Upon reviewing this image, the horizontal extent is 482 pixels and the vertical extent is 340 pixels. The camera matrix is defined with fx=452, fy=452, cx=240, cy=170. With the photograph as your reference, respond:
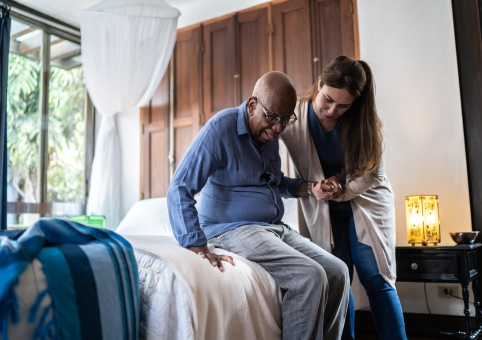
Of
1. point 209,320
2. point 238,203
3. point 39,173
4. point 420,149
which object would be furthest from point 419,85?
point 39,173

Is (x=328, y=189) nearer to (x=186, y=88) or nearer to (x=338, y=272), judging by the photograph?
(x=338, y=272)

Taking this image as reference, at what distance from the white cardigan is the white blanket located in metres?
0.59

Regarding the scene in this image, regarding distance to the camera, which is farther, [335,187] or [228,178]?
[335,187]

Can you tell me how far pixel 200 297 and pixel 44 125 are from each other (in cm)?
336

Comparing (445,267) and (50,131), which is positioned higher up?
(50,131)

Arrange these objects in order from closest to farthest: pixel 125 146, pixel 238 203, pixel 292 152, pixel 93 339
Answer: pixel 93 339 → pixel 238 203 → pixel 292 152 → pixel 125 146

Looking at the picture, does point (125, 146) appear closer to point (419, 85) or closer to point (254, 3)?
point (254, 3)

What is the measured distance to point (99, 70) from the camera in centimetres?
357

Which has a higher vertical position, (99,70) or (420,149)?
(99,70)

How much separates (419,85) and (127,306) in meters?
2.46

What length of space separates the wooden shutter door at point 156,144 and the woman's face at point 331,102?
2274 millimetres

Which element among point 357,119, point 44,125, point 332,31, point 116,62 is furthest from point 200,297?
point 44,125

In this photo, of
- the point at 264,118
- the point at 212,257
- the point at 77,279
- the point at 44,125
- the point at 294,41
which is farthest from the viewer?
the point at 44,125

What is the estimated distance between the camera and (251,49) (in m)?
3.61
